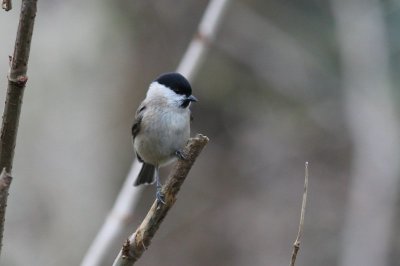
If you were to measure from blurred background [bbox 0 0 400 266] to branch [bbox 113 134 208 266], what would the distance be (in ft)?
12.2

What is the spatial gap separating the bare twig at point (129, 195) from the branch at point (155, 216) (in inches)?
12.1

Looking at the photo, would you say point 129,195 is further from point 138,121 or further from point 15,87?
point 15,87

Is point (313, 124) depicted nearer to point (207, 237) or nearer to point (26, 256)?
point (207, 237)

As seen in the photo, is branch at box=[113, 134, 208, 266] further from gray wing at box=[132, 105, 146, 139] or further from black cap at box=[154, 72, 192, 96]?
gray wing at box=[132, 105, 146, 139]

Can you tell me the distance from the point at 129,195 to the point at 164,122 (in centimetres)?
83

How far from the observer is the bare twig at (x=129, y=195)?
6.61 feet

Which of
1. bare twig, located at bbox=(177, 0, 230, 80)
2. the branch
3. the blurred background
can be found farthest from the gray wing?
the blurred background

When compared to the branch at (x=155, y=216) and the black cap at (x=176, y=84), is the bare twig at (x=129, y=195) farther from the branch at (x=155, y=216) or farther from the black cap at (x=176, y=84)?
the black cap at (x=176, y=84)

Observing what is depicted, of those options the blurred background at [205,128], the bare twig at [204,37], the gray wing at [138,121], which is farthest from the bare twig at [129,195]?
the blurred background at [205,128]

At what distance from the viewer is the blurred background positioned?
6055 mm

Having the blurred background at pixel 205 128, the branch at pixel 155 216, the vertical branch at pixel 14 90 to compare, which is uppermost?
the vertical branch at pixel 14 90

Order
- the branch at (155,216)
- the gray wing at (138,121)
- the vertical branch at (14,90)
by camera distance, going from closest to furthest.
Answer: the vertical branch at (14,90)
the branch at (155,216)
the gray wing at (138,121)

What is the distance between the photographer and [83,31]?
21.0ft

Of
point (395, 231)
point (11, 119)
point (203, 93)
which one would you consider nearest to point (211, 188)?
point (203, 93)
